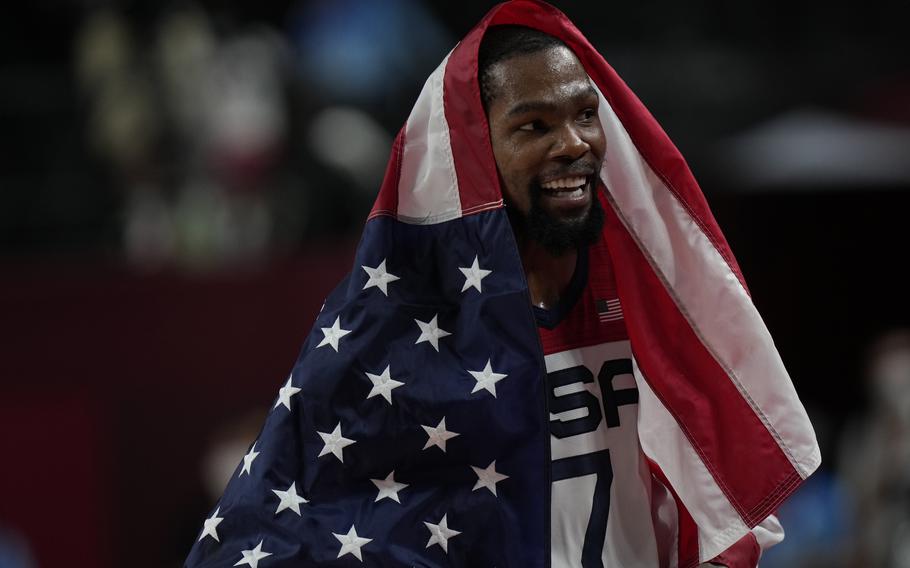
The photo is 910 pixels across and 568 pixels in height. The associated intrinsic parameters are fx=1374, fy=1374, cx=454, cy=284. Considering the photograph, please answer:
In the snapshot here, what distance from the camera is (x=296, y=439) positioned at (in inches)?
112

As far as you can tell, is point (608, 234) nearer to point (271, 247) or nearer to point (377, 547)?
point (377, 547)

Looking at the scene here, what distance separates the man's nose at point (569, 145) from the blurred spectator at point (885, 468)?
403cm

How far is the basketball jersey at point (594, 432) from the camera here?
2893mm

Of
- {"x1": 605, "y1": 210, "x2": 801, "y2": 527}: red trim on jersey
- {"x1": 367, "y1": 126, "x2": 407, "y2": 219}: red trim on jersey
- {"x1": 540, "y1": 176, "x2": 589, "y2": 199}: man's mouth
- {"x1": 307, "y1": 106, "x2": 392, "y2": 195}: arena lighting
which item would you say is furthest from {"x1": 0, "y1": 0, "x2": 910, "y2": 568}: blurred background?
{"x1": 540, "y1": 176, "x2": 589, "y2": 199}: man's mouth

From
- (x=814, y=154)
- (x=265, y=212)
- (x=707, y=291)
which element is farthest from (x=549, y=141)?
(x=814, y=154)

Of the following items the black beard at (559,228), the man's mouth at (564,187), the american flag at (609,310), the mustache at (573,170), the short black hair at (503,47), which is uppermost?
the short black hair at (503,47)

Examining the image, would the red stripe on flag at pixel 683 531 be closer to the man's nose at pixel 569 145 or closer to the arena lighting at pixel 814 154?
the man's nose at pixel 569 145

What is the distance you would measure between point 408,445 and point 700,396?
0.66 meters

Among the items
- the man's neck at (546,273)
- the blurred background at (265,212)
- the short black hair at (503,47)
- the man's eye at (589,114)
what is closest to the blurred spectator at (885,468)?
the blurred background at (265,212)

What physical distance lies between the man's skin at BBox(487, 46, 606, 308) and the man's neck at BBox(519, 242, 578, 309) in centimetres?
8

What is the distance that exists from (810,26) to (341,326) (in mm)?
7631

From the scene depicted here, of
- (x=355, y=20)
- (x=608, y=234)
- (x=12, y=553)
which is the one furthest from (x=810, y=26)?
(x=608, y=234)

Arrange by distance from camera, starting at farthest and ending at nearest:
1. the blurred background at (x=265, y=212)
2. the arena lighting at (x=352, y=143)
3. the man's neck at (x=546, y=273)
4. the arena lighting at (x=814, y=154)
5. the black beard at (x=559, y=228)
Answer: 1. the arena lighting at (x=814, y=154)
2. the arena lighting at (x=352, y=143)
3. the blurred background at (x=265, y=212)
4. the man's neck at (x=546, y=273)
5. the black beard at (x=559, y=228)

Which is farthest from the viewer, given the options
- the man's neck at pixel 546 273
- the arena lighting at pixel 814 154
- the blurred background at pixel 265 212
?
the arena lighting at pixel 814 154
